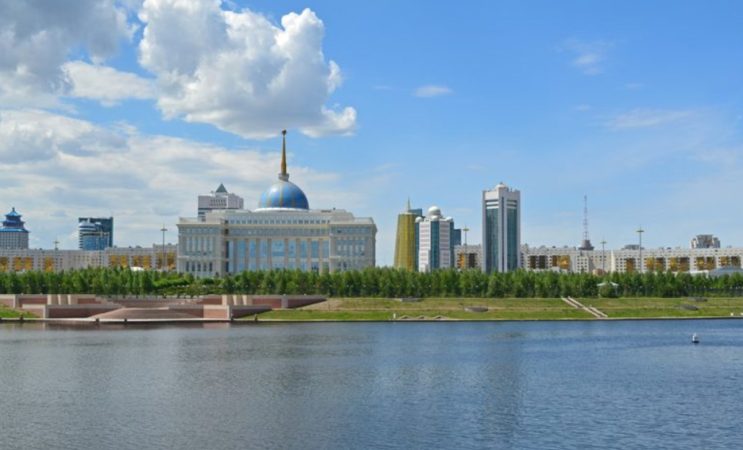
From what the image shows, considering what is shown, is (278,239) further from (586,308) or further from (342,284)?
(586,308)

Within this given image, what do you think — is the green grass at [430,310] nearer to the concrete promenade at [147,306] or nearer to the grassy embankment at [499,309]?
the grassy embankment at [499,309]

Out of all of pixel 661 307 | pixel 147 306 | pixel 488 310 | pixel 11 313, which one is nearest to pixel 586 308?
pixel 661 307

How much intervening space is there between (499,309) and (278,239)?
74431mm

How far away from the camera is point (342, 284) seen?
144 meters

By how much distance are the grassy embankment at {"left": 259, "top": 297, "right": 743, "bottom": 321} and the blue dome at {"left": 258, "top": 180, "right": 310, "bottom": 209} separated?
63970 mm

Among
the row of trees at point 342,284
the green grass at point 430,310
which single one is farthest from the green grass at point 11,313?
the green grass at point 430,310

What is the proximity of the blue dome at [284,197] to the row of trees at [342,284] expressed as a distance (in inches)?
1873

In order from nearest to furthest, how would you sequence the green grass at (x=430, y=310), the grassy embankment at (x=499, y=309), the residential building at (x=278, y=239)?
1. the green grass at (x=430, y=310)
2. the grassy embankment at (x=499, y=309)
3. the residential building at (x=278, y=239)

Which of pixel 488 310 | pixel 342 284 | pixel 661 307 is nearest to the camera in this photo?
pixel 488 310

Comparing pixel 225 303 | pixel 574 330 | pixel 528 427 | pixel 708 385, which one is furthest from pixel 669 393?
pixel 225 303

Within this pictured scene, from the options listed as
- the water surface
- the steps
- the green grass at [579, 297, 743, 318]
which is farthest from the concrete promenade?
the green grass at [579, 297, 743, 318]

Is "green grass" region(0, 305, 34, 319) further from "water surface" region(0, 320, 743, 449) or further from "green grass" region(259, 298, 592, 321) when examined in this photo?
"water surface" region(0, 320, 743, 449)

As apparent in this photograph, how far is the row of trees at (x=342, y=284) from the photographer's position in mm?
143375

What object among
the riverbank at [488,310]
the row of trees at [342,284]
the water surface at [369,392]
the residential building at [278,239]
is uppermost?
the residential building at [278,239]
